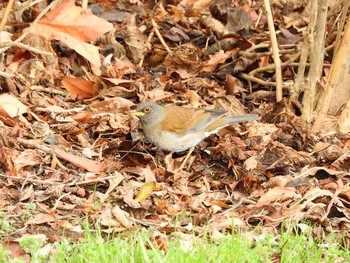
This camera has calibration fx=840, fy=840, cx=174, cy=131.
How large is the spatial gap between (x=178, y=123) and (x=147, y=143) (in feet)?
1.14

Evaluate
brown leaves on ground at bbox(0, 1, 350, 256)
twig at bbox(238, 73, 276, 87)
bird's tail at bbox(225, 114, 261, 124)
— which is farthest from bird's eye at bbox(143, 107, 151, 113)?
twig at bbox(238, 73, 276, 87)

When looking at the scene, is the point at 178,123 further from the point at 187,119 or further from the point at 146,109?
the point at 146,109

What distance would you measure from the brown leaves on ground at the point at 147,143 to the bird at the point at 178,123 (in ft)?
0.49

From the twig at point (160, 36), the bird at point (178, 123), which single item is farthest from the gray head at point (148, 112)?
the twig at point (160, 36)

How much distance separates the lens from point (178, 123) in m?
7.57

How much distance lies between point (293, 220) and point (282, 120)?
6.68ft

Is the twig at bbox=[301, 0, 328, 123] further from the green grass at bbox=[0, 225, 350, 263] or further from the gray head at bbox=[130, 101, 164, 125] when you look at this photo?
the green grass at bbox=[0, 225, 350, 263]

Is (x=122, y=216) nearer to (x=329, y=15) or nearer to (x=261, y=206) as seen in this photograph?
(x=261, y=206)

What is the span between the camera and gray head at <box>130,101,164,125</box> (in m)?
7.37

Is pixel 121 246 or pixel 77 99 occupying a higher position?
pixel 121 246

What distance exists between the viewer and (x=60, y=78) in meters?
8.22

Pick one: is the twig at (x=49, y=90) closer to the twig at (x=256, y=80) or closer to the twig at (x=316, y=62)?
the twig at (x=256, y=80)

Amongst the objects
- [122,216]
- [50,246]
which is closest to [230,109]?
[122,216]

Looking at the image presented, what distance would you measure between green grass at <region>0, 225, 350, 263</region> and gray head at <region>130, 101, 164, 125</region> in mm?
1769
